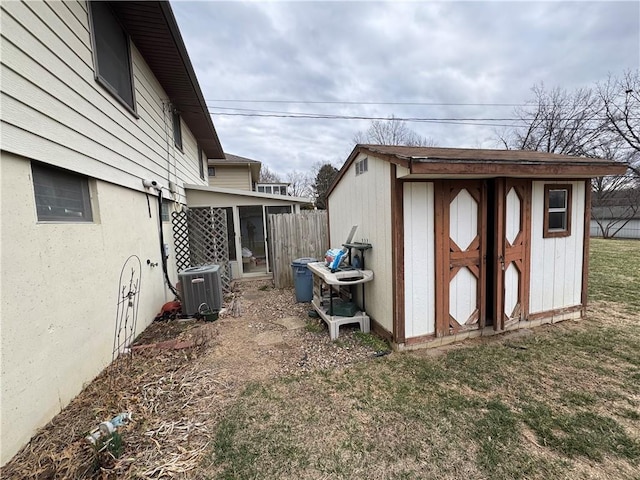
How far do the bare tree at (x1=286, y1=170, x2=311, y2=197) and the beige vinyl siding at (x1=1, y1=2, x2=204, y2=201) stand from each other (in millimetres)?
28431

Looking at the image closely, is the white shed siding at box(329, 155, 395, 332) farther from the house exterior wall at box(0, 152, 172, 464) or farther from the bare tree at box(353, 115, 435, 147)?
the bare tree at box(353, 115, 435, 147)

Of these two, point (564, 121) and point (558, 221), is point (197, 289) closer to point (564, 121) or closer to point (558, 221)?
point (558, 221)

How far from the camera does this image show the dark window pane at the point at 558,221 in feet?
14.2

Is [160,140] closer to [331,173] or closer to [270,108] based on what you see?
[270,108]

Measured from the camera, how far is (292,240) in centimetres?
757

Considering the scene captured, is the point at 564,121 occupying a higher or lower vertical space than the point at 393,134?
lower

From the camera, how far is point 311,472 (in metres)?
1.89

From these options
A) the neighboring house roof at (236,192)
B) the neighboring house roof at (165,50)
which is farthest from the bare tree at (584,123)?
the neighboring house roof at (165,50)

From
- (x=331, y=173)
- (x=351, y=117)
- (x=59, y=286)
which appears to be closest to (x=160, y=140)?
(x=59, y=286)

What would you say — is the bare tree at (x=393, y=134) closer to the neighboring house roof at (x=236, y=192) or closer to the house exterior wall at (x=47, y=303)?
the neighboring house roof at (x=236, y=192)

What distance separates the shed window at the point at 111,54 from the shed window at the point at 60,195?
1.42 metres

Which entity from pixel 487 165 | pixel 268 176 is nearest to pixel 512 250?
pixel 487 165

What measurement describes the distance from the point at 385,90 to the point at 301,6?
7.48 metres

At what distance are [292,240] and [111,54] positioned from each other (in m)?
5.07
